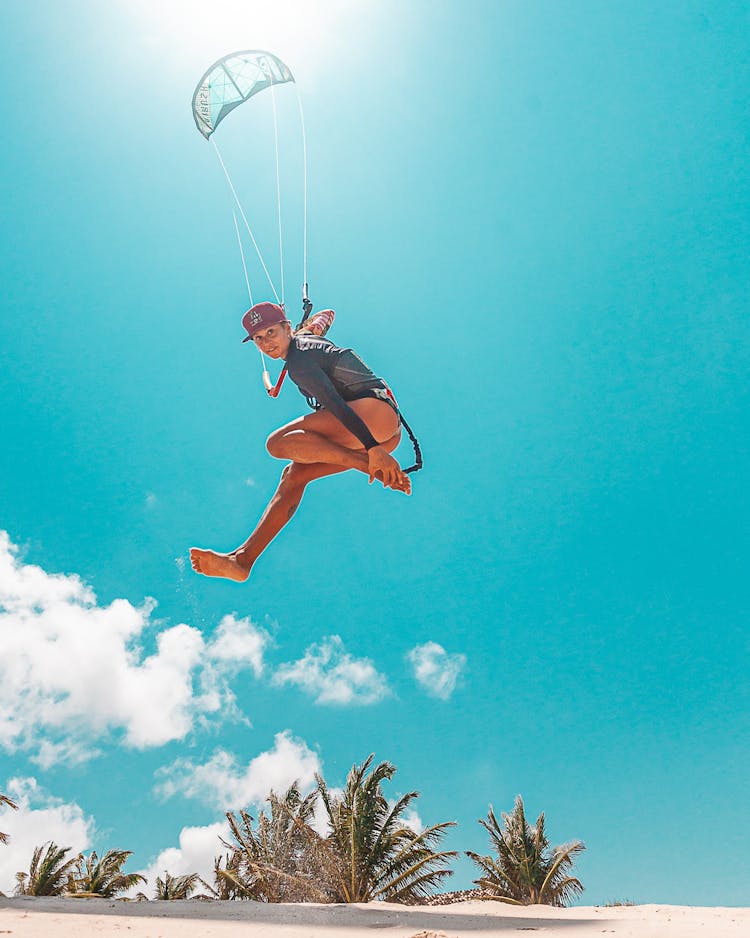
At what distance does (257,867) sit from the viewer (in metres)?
18.3

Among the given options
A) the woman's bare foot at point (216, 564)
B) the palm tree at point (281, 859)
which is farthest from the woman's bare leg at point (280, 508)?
the palm tree at point (281, 859)

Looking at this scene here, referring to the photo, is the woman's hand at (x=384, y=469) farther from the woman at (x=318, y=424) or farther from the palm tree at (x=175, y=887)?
the palm tree at (x=175, y=887)

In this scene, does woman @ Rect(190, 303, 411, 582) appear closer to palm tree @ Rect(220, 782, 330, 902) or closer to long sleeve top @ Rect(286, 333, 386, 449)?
long sleeve top @ Rect(286, 333, 386, 449)

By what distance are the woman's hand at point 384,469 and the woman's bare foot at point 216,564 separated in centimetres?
91

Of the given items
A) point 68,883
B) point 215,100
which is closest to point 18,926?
point 215,100

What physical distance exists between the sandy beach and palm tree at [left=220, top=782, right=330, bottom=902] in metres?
7.83

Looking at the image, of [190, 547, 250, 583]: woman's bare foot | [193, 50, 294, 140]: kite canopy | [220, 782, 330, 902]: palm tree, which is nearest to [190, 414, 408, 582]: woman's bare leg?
[190, 547, 250, 583]: woman's bare foot

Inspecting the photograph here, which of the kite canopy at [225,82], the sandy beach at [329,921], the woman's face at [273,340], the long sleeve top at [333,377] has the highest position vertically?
the kite canopy at [225,82]

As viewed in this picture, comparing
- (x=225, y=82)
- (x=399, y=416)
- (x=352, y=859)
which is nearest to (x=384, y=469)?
(x=399, y=416)

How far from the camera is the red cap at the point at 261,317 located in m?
4.07

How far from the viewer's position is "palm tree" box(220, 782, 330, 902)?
60.8ft

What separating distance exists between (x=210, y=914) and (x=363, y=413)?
8.93m

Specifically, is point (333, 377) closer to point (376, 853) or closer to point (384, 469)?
point (384, 469)

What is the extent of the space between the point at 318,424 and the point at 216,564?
98 cm
